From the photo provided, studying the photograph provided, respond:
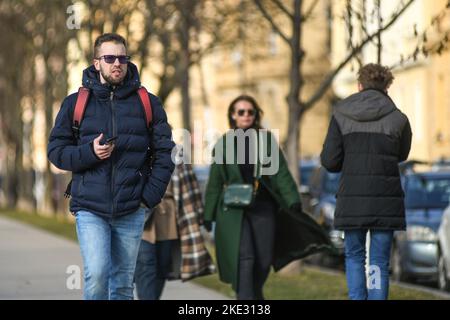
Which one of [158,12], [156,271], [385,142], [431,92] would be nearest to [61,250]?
[158,12]

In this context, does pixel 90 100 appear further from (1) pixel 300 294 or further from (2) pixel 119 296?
(1) pixel 300 294

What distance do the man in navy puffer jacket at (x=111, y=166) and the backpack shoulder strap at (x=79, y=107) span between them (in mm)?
31

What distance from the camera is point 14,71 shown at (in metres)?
47.1

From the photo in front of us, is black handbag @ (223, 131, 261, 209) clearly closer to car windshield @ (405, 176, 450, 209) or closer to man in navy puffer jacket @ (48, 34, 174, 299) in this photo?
man in navy puffer jacket @ (48, 34, 174, 299)

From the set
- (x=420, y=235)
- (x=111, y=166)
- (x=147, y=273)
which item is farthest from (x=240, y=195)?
(x=420, y=235)

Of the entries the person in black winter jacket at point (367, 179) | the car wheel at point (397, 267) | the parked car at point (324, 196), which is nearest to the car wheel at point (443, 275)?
the car wheel at point (397, 267)

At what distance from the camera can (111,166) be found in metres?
9.01

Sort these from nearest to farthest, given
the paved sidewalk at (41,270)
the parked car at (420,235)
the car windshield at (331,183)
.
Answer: the paved sidewalk at (41,270) → the parked car at (420,235) → the car windshield at (331,183)

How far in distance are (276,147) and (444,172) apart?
8.31m

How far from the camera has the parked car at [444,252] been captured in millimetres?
16594

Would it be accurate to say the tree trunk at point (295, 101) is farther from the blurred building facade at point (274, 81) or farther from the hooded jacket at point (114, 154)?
the blurred building facade at point (274, 81)

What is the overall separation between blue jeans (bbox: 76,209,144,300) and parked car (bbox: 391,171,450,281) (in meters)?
9.57

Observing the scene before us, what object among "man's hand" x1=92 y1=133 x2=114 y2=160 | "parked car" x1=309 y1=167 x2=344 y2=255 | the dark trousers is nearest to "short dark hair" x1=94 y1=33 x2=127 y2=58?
"man's hand" x1=92 y1=133 x2=114 y2=160
